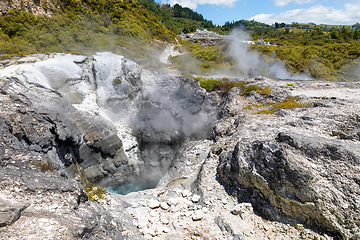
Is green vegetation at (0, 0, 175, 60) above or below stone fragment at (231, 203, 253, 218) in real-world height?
above

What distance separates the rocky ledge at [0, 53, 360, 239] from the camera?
4.90 metres

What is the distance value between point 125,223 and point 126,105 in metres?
14.0

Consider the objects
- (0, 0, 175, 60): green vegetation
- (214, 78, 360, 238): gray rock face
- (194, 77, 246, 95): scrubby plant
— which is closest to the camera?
(214, 78, 360, 238): gray rock face

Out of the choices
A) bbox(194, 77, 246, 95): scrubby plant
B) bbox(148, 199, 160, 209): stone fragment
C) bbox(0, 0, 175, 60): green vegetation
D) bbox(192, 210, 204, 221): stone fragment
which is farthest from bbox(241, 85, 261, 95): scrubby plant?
bbox(0, 0, 175, 60): green vegetation

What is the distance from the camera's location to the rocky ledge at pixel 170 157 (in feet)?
16.1

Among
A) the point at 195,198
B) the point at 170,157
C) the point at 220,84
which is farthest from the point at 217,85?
the point at 195,198

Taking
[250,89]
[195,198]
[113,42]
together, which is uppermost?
[113,42]

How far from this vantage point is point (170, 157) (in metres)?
17.8

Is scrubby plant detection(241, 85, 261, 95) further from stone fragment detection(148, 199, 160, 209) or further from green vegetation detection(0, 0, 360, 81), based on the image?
stone fragment detection(148, 199, 160, 209)

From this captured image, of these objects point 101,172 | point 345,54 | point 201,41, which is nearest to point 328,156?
point 101,172

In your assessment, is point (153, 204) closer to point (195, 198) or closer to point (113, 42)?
point (195, 198)

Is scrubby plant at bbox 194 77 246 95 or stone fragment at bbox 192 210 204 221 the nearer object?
stone fragment at bbox 192 210 204 221

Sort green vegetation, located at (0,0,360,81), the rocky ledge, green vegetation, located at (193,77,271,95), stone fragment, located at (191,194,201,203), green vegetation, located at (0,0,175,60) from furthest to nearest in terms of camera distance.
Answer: green vegetation, located at (0,0,360,81), green vegetation, located at (0,0,175,60), green vegetation, located at (193,77,271,95), stone fragment, located at (191,194,201,203), the rocky ledge

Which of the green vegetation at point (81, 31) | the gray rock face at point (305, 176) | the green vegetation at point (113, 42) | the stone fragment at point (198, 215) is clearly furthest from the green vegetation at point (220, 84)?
the stone fragment at point (198, 215)
